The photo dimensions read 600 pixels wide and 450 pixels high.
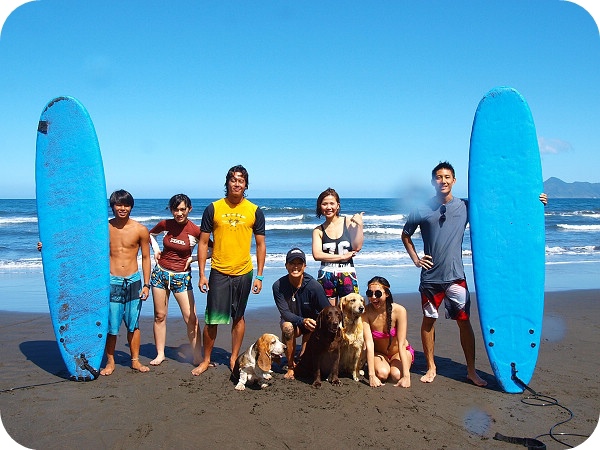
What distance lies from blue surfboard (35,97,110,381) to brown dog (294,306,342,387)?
180 centimetres

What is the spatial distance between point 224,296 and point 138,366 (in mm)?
1016

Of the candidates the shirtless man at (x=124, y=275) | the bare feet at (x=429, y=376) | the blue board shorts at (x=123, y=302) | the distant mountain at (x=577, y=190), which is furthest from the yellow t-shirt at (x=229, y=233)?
the distant mountain at (x=577, y=190)

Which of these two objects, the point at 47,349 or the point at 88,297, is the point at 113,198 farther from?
the point at 47,349

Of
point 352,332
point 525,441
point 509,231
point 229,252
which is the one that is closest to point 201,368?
point 229,252

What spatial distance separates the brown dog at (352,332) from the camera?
12.8 feet

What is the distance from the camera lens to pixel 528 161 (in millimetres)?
4184

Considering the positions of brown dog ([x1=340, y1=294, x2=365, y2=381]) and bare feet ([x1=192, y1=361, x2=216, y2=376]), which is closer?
brown dog ([x1=340, y1=294, x2=365, y2=381])

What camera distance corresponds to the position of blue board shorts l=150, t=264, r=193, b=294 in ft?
14.7

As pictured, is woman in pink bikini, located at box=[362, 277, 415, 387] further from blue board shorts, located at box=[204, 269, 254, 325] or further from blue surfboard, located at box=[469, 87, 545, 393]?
blue board shorts, located at box=[204, 269, 254, 325]

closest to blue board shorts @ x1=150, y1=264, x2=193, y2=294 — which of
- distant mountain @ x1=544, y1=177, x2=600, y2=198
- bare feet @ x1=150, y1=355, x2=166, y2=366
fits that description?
bare feet @ x1=150, y1=355, x2=166, y2=366

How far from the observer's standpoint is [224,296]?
4.25 m

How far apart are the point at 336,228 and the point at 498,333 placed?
1.63 meters

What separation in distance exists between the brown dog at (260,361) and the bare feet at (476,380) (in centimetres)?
162

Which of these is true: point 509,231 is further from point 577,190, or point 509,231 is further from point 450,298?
point 577,190
